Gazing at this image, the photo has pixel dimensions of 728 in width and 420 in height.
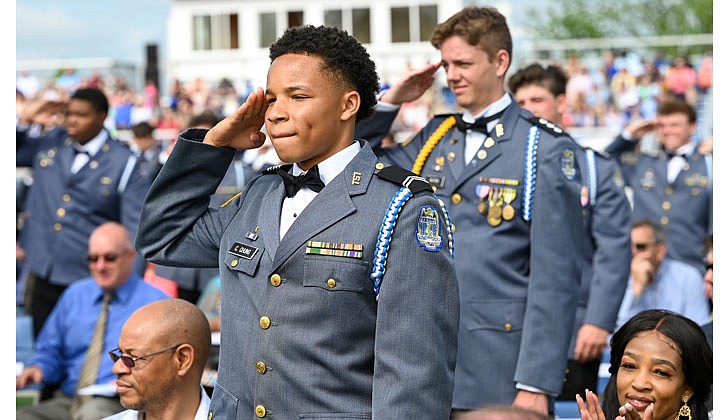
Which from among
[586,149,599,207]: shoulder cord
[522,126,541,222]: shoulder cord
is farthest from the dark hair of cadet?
[586,149,599,207]: shoulder cord

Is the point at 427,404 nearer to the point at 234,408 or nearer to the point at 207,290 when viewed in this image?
the point at 234,408

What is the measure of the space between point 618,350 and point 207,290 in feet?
12.7

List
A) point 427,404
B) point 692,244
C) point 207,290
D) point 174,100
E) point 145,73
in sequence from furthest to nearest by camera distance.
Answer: point 145,73 → point 174,100 → point 692,244 → point 207,290 → point 427,404

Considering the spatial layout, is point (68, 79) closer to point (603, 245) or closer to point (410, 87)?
point (603, 245)

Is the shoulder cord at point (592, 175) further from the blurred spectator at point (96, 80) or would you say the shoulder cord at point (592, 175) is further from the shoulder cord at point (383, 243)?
the blurred spectator at point (96, 80)

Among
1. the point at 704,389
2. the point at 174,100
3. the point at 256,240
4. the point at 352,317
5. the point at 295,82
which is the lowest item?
the point at 704,389

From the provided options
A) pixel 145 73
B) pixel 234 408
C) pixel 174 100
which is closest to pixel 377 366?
pixel 234 408

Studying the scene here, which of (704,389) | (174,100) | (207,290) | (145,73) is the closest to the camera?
(704,389)

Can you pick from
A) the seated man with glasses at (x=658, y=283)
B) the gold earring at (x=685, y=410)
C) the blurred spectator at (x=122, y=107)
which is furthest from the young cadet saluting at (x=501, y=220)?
the blurred spectator at (x=122, y=107)

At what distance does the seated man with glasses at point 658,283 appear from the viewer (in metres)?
7.59

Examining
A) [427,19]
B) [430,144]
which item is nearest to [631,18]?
[427,19]

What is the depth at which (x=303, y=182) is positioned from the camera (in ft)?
9.85

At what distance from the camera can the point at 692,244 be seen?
981cm

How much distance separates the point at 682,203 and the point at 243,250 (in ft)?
24.9
